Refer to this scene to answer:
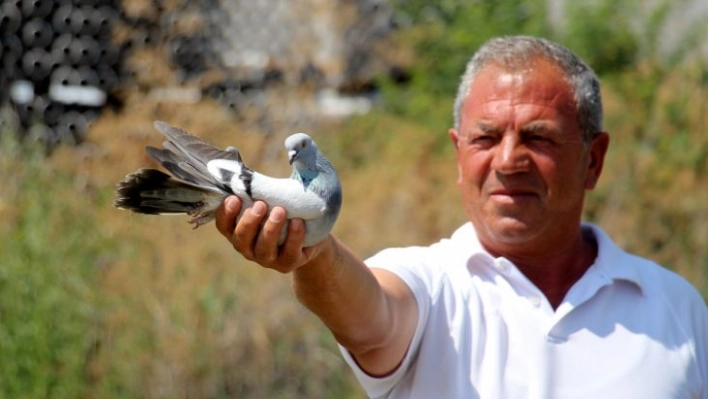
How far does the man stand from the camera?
9.84ft

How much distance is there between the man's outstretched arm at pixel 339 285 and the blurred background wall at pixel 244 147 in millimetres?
2273

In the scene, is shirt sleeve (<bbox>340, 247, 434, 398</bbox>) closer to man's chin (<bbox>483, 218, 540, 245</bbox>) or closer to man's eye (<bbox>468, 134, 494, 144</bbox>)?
man's chin (<bbox>483, 218, 540, 245</bbox>)

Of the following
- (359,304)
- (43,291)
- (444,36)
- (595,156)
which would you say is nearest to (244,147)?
(43,291)

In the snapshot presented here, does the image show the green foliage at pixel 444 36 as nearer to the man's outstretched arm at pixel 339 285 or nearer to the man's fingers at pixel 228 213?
the man's outstretched arm at pixel 339 285

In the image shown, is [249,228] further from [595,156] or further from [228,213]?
[595,156]

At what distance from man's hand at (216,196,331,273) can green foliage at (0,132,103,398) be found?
2665 mm

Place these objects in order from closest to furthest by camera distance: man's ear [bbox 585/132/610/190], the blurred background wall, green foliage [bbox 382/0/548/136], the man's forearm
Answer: the man's forearm < man's ear [bbox 585/132/610/190] < the blurred background wall < green foliage [bbox 382/0/548/136]

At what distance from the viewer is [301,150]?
2.26 m

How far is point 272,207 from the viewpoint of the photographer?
227cm

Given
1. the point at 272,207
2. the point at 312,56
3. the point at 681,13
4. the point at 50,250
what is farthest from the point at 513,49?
the point at 681,13

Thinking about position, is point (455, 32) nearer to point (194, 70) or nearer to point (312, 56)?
point (312, 56)

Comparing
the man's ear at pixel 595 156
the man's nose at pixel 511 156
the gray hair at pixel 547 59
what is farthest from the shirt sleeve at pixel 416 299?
the man's ear at pixel 595 156

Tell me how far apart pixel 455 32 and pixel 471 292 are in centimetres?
525

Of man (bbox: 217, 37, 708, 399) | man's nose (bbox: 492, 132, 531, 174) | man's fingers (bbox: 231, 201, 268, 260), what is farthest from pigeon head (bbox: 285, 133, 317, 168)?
man's nose (bbox: 492, 132, 531, 174)
